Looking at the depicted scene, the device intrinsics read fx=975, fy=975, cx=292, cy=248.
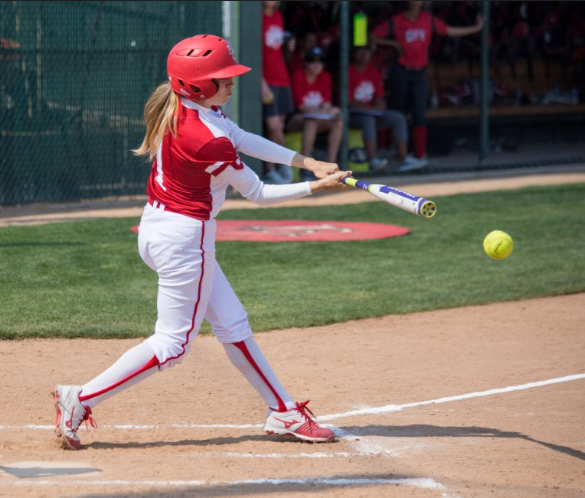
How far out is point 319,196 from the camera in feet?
40.2

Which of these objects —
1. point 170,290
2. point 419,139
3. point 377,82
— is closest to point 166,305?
point 170,290

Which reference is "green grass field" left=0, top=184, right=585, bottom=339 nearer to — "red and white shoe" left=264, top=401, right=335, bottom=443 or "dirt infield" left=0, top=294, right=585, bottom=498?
"dirt infield" left=0, top=294, right=585, bottom=498

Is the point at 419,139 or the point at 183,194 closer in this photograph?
the point at 183,194

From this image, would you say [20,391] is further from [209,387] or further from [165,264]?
[165,264]

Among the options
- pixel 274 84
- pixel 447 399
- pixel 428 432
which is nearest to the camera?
pixel 428 432

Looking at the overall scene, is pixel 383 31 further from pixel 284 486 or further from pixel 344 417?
pixel 284 486

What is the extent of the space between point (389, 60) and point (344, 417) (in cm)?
1079

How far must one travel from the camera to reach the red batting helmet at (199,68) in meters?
4.00

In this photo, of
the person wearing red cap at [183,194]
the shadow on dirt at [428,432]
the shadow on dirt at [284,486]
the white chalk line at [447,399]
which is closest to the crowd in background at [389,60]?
the white chalk line at [447,399]

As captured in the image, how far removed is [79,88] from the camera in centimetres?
1123

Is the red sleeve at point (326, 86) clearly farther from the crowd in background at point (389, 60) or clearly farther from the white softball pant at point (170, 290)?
the white softball pant at point (170, 290)

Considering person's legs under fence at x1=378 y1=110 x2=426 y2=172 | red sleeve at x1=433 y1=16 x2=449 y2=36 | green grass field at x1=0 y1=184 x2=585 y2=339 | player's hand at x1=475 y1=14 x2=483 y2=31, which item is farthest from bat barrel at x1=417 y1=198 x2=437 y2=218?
player's hand at x1=475 y1=14 x2=483 y2=31

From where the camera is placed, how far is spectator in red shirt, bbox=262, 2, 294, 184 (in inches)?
483

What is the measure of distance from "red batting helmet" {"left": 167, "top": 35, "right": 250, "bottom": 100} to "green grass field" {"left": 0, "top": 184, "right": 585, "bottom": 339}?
2.54 metres
